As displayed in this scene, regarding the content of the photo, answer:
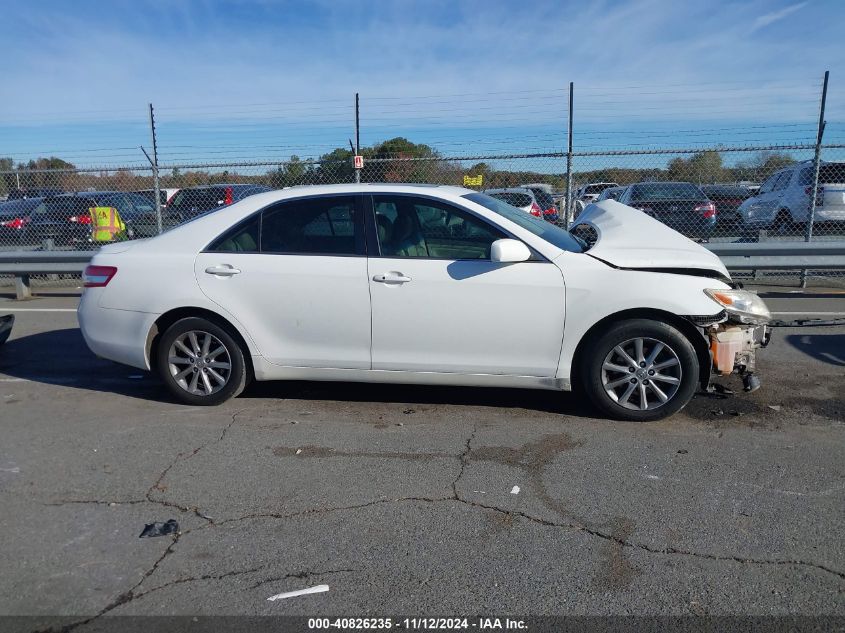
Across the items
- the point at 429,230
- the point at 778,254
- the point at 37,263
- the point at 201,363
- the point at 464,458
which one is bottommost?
the point at 464,458

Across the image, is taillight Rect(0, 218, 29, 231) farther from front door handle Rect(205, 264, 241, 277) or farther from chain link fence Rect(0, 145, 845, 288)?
front door handle Rect(205, 264, 241, 277)

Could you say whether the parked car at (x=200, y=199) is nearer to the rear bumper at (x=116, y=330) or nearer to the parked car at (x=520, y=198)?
the parked car at (x=520, y=198)

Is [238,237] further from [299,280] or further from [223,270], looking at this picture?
[299,280]

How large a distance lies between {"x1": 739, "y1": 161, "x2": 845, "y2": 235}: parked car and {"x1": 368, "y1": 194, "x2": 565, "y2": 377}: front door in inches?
318

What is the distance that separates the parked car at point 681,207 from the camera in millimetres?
12984

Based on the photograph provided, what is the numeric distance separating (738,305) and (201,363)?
3.82 meters

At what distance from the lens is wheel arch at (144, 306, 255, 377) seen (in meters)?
5.30

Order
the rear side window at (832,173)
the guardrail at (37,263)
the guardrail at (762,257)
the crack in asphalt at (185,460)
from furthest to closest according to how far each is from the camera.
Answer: the rear side window at (832,173), the guardrail at (37,263), the guardrail at (762,257), the crack in asphalt at (185,460)

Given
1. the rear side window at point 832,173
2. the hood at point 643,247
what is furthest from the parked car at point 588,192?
the hood at point 643,247

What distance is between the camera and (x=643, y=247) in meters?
5.07

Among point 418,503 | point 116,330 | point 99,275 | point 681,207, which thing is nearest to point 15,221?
point 99,275

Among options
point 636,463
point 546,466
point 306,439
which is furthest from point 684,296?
point 306,439

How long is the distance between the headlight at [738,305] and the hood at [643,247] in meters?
0.18

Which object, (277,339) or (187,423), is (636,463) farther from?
(187,423)
